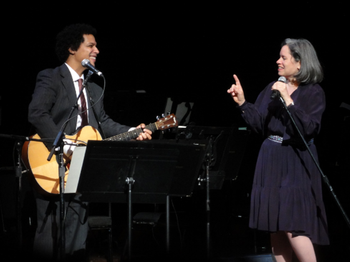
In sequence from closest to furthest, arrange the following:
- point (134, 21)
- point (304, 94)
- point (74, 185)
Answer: point (304, 94)
point (74, 185)
point (134, 21)

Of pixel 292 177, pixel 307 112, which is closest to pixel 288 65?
pixel 307 112

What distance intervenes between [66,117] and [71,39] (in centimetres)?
76

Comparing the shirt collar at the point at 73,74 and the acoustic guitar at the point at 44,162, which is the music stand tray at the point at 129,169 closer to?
the acoustic guitar at the point at 44,162

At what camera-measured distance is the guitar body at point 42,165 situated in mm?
3574

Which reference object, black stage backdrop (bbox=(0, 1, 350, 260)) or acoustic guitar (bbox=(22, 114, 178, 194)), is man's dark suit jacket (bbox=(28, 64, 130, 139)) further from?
black stage backdrop (bbox=(0, 1, 350, 260))

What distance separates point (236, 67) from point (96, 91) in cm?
332

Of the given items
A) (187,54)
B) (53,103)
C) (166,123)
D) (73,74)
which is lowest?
(166,123)

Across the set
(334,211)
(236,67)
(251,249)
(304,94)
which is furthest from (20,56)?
(334,211)

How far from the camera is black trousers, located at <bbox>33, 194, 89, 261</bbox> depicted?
3641 mm

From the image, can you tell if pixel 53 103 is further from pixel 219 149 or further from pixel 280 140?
pixel 219 149

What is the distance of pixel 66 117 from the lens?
12.4 feet

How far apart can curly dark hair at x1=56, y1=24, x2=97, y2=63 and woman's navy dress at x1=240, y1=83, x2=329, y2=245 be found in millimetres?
1768

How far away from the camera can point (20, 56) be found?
6250mm

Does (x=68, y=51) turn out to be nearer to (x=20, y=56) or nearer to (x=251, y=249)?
(x=20, y=56)
